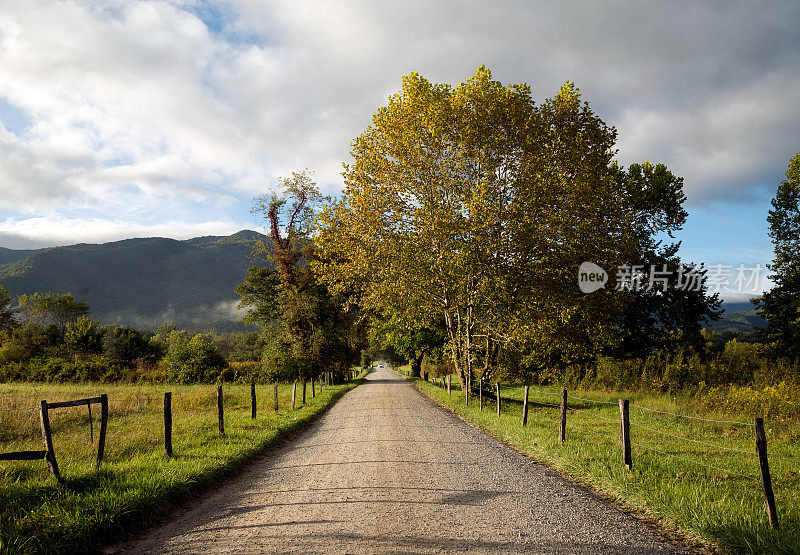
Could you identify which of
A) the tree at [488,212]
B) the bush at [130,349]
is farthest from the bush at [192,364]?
the tree at [488,212]

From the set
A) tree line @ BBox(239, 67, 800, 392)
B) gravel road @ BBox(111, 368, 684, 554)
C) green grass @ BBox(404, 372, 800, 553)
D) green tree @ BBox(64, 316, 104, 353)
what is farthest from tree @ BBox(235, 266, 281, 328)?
gravel road @ BBox(111, 368, 684, 554)

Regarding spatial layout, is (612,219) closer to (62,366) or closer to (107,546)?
(107,546)

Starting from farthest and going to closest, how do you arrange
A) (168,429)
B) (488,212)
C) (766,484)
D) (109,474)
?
(488,212) < (168,429) < (109,474) < (766,484)

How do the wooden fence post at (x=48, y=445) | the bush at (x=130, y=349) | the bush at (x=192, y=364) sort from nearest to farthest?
the wooden fence post at (x=48, y=445) → the bush at (x=192, y=364) → the bush at (x=130, y=349)

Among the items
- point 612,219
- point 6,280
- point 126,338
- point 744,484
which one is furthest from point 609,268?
point 6,280

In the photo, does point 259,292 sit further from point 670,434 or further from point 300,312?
point 670,434

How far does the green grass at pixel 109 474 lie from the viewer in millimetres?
5324

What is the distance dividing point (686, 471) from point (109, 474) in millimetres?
10750

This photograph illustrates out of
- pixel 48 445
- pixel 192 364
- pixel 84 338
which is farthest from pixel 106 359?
pixel 48 445

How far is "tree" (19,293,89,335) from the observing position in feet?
248

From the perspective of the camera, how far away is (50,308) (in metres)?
76.6

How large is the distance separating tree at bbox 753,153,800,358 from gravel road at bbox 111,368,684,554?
106 ft

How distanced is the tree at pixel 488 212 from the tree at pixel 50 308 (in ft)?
263

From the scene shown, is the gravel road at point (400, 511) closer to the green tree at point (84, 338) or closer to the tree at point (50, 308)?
the green tree at point (84, 338)
